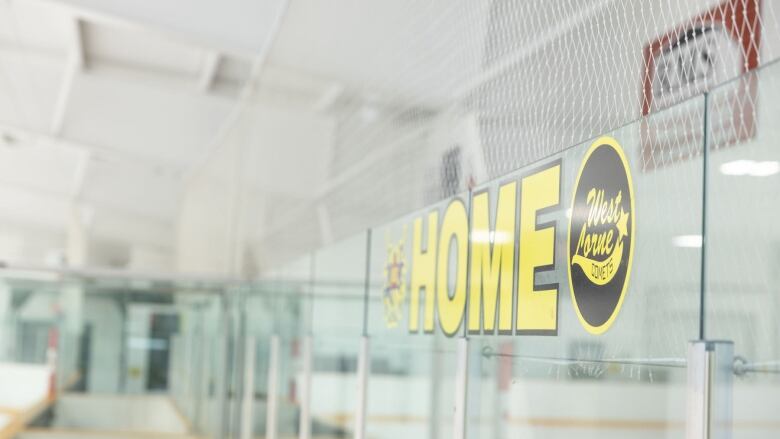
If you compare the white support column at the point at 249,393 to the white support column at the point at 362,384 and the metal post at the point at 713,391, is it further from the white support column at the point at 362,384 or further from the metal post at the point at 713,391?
the metal post at the point at 713,391

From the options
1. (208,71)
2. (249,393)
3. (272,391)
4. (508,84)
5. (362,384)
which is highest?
(208,71)

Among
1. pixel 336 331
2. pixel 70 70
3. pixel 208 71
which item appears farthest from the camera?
pixel 70 70

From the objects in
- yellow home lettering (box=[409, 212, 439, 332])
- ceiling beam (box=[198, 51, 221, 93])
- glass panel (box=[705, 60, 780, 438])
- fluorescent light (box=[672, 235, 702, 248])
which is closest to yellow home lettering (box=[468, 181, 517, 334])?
yellow home lettering (box=[409, 212, 439, 332])

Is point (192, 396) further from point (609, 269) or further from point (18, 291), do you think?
point (609, 269)

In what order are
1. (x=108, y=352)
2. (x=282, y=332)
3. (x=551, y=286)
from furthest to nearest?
1. (x=108, y=352)
2. (x=282, y=332)
3. (x=551, y=286)

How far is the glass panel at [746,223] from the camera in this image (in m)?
1.59

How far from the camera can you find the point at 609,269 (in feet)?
7.02

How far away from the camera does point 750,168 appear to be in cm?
165

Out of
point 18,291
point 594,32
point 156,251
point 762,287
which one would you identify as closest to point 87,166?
point 156,251

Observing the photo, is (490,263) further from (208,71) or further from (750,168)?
(208,71)

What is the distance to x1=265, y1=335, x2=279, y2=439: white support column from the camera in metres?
6.91

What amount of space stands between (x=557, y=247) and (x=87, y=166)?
12020mm

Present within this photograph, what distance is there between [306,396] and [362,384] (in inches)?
53.2

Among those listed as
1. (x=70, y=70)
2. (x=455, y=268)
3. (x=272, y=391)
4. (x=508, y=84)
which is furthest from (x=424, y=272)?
(x=70, y=70)
